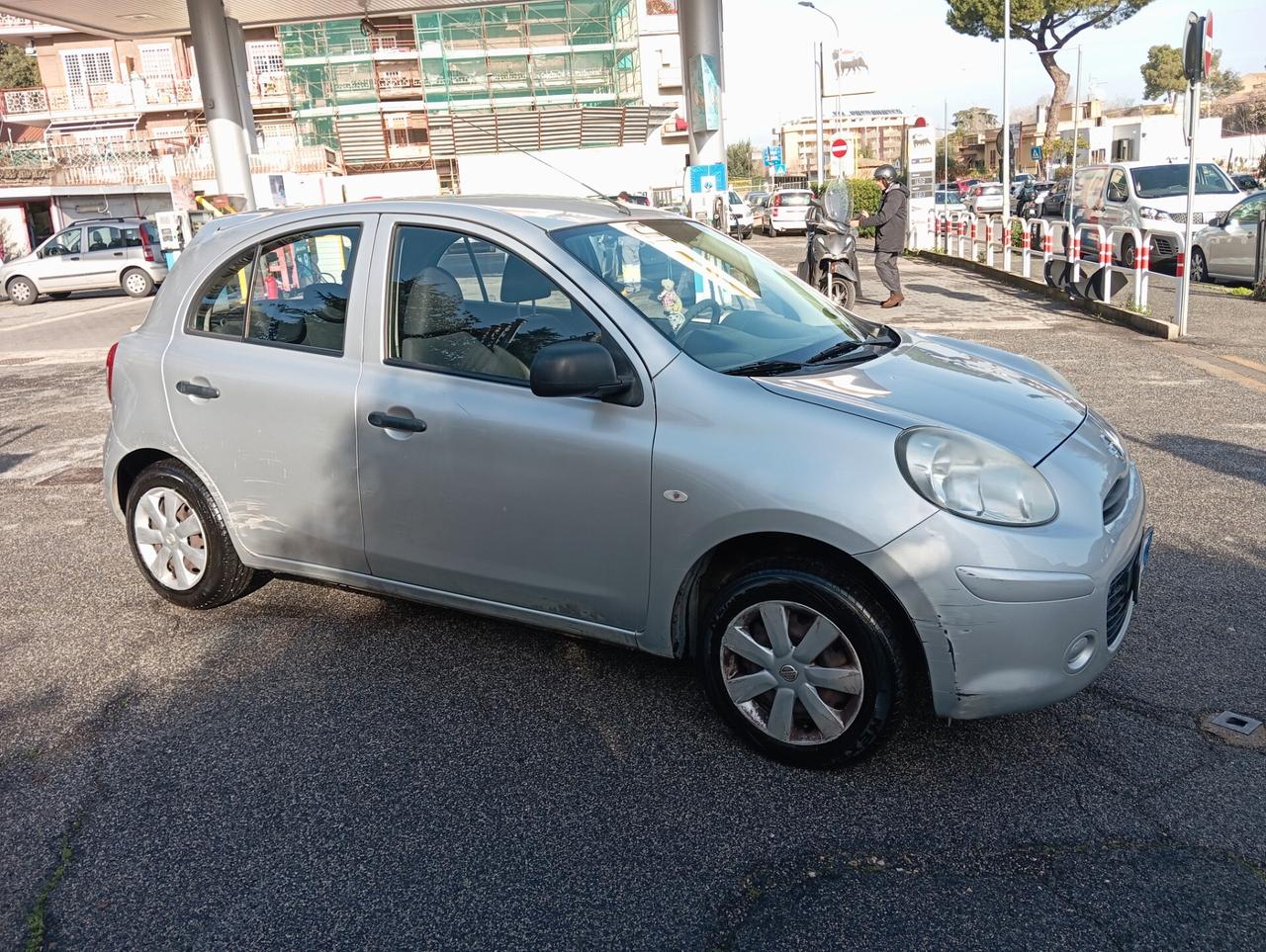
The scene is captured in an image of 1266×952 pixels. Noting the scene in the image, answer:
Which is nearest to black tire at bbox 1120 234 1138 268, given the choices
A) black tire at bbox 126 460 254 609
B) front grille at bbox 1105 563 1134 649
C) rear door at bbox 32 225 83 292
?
front grille at bbox 1105 563 1134 649

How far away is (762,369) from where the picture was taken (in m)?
3.64

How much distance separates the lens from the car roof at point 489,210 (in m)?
3.99

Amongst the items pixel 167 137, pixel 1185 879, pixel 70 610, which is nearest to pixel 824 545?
pixel 1185 879

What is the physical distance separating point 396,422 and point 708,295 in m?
1.22

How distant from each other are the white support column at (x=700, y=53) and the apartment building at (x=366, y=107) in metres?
0.63

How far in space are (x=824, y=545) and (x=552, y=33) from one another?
43531 millimetres

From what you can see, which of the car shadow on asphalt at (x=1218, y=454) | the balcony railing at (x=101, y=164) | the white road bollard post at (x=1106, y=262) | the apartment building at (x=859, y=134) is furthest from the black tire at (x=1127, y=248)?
the apartment building at (x=859, y=134)

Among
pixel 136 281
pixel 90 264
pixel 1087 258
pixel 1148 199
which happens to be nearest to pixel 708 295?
pixel 1087 258

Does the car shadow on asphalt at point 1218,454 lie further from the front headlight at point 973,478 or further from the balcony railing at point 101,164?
the balcony railing at point 101,164

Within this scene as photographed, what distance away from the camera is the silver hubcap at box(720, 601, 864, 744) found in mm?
3250

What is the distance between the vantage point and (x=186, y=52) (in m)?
63.1

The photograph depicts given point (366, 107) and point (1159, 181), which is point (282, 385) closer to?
point (1159, 181)

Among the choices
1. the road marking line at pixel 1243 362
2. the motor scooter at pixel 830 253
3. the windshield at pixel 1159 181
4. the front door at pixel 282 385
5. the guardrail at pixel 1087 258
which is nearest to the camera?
the front door at pixel 282 385

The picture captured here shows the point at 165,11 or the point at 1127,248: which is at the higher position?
the point at 165,11
